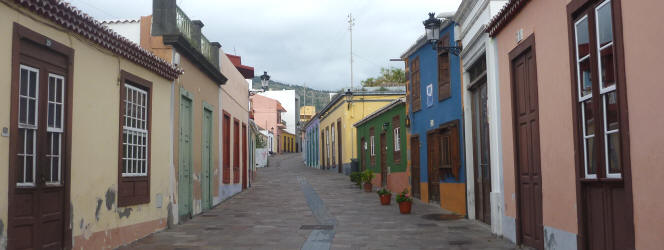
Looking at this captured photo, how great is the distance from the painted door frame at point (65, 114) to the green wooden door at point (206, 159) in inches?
293

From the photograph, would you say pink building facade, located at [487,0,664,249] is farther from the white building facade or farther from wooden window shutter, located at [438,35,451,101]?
wooden window shutter, located at [438,35,451,101]

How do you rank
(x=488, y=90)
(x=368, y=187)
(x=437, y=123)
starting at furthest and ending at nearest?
(x=368, y=187)
(x=437, y=123)
(x=488, y=90)

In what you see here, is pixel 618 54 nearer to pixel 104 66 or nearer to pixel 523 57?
pixel 523 57

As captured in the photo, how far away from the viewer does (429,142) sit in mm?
15938

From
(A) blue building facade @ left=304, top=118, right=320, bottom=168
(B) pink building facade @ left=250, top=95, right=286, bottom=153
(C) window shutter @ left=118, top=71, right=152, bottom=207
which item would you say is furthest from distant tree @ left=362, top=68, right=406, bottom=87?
(C) window shutter @ left=118, top=71, right=152, bottom=207

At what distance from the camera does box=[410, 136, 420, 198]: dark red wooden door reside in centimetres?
1759

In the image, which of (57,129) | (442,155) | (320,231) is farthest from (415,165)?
(57,129)

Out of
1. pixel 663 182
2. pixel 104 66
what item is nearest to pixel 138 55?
pixel 104 66

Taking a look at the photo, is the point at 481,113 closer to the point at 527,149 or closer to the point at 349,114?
the point at 527,149

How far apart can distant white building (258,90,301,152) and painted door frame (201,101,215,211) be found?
5569 cm

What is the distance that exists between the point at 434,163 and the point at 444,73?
2.57 m

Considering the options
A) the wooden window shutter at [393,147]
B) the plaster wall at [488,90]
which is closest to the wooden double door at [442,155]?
the plaster wall at [488,90]

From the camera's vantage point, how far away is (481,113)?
11.7 metres

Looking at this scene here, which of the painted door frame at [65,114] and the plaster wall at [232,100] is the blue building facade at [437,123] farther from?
the painted door frame at [65,114]
